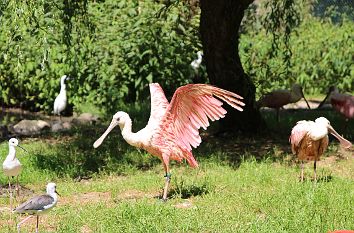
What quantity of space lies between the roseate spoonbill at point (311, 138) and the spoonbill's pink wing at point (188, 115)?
0.98 metres

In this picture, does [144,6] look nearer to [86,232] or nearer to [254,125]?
[254,125]

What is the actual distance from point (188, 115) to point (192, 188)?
2.58 feet

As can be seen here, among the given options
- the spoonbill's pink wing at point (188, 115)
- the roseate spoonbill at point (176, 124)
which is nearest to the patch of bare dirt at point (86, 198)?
the roseate spoonbill at point (176, 124)

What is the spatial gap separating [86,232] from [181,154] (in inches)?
59.5

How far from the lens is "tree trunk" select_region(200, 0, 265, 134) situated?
9.52 metres

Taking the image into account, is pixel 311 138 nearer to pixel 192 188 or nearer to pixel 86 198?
Answer: pixel 192 188

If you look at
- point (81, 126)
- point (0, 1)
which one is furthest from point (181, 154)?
point (81, 126)

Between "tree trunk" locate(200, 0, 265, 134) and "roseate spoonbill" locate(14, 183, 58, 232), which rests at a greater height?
"tree trunk" locate(200, 0, 265, 134)

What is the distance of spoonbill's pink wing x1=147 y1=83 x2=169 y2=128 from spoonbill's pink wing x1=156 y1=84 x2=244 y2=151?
0.24ft

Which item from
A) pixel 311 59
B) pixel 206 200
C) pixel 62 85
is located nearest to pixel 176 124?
pixel 206 200

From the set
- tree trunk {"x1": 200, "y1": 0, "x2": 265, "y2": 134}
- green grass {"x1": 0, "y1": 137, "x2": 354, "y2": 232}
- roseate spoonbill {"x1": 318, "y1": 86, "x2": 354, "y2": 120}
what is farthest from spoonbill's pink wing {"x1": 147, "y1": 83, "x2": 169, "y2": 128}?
roseate spoonbill {"x1": 318, "y1": 86, "x2": 354, "y2": 120}

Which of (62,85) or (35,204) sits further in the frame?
(62,85)

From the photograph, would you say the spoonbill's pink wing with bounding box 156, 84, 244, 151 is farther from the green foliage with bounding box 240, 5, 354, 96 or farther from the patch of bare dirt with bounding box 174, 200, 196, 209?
the green foliage with bounding box 240, 5, 354, 96

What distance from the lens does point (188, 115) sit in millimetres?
6750
